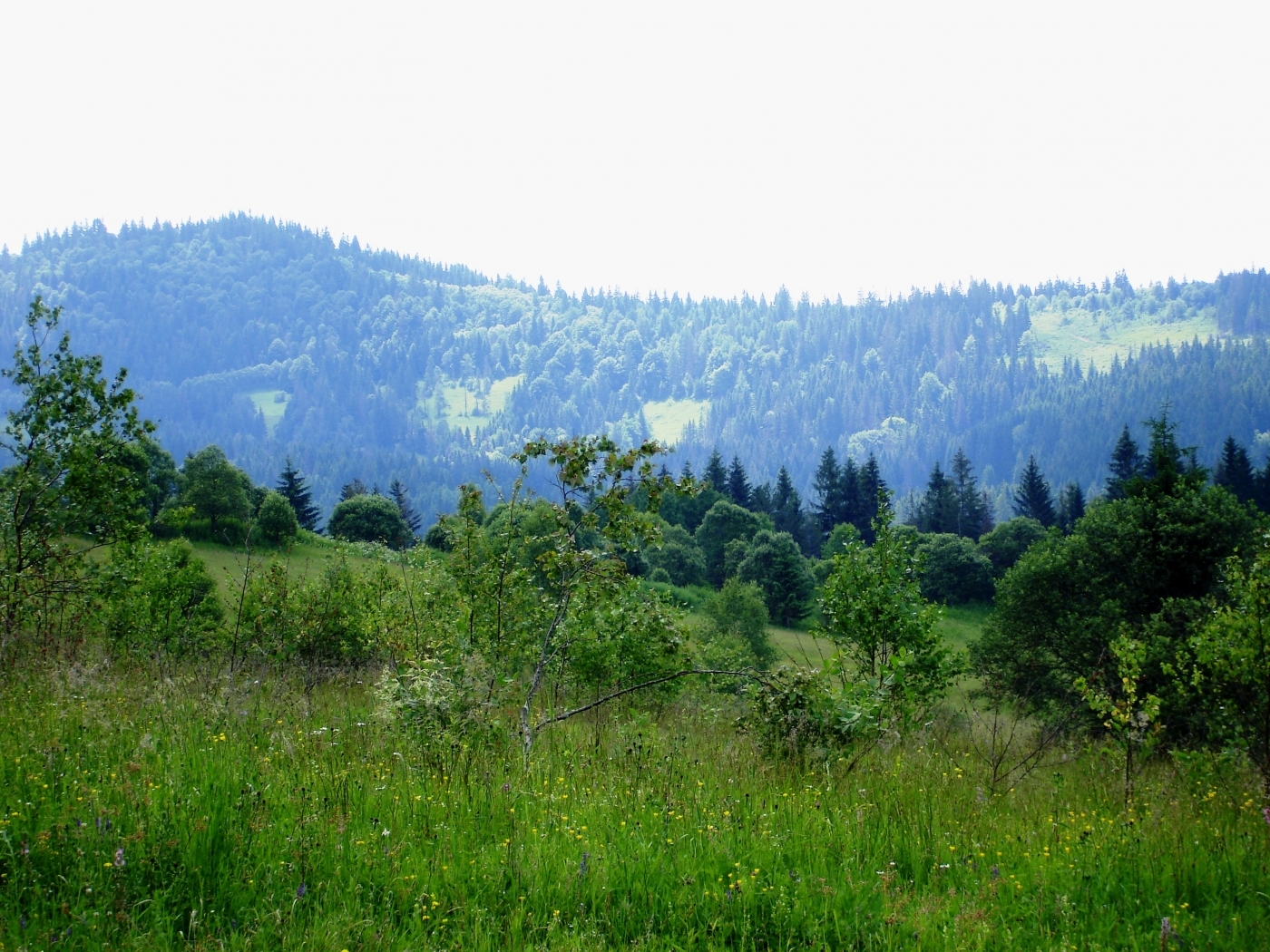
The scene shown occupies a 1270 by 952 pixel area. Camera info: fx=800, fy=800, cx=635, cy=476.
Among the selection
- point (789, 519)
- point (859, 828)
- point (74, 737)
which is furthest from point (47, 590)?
point (789, 519)

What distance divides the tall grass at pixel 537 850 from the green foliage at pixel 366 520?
82.0 m

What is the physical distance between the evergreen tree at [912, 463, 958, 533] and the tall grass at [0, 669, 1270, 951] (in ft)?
323

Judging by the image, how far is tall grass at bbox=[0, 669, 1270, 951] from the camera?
4.14m

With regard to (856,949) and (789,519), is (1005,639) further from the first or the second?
(789,519)

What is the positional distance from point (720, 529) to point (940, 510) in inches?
1210

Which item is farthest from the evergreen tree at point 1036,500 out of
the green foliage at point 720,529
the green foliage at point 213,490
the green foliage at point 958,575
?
the green foliage at point 213,490

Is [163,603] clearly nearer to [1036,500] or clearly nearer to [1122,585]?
[1122,585]

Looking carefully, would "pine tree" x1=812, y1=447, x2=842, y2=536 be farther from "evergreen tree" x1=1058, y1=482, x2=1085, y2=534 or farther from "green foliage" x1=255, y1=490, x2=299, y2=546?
"green foliage" x1=255, y1=490, x2=299, y2=546

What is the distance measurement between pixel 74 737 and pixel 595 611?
5350 millimetres

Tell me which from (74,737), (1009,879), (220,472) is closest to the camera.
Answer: (1009,879)

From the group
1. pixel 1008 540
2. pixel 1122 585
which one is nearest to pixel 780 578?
pixel 1008 540

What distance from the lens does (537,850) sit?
472 cm

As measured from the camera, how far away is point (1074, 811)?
6551 millimetres

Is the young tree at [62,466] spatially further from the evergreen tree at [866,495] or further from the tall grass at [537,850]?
the evergreen tree at [866,495]
